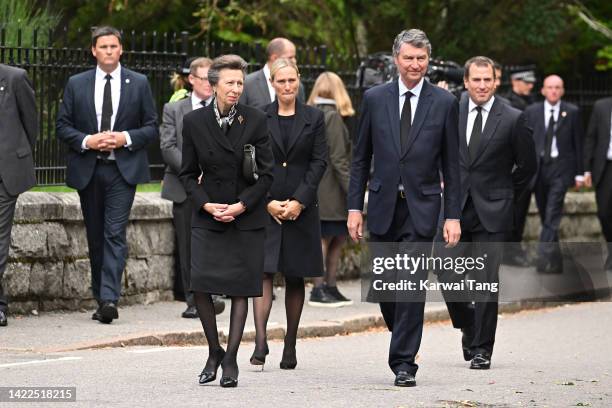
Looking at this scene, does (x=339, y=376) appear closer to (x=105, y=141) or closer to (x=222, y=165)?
(x=222, y=165)

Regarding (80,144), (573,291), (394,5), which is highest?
(394,5)

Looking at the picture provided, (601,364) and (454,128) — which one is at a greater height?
(454,128)

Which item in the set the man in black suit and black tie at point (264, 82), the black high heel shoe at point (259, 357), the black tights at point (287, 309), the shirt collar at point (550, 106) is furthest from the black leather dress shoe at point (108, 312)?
the shirt collar at point (550, 106)

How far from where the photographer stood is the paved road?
907 cm

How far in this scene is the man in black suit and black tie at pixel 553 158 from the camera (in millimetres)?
18484

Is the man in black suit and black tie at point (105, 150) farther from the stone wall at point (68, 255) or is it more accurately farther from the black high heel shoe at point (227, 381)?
the black high heel shoe at point (227, 381)

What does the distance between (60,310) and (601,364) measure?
15.2 ft

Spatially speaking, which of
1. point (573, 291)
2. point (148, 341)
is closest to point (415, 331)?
point (148, 341)

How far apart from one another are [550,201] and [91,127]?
284 inches

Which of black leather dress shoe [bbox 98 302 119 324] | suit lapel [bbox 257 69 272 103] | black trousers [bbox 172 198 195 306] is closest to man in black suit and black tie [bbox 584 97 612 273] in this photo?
suit lapel [bbox 257 69 272 103]

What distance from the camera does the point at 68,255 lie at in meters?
13.5

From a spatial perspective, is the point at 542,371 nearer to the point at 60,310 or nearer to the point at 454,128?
the point at 454,128

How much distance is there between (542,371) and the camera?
10.8m

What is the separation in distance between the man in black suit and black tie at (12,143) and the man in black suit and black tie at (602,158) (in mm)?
7164
